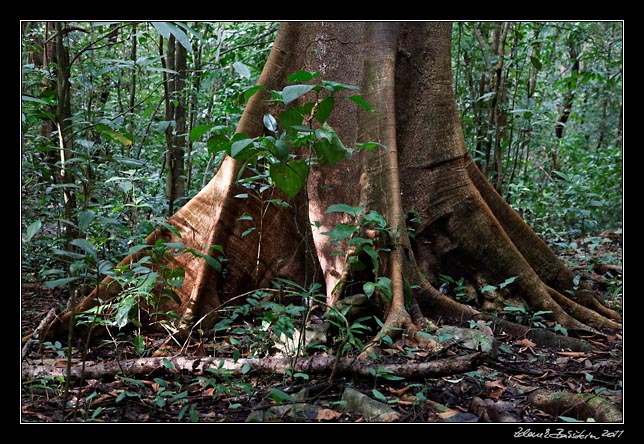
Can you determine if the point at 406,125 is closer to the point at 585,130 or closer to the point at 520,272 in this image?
the point at 520,272

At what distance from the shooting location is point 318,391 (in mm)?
2354

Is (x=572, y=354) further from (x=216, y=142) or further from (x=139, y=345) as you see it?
(x=139, y=345)

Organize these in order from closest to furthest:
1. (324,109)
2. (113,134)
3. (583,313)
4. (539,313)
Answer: (324,109) → (113,134) → (539,313) → (583,313)

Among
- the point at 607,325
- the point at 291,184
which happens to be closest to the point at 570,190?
the point at 607,325

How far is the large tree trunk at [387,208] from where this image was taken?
134 inches

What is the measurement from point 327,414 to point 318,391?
0.22 meters

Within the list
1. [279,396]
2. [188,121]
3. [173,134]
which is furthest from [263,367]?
[188,121]

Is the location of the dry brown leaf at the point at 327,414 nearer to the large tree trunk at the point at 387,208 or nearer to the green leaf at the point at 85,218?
the large tree trunk at the point at 387,208

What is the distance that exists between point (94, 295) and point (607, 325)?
339 centimetres

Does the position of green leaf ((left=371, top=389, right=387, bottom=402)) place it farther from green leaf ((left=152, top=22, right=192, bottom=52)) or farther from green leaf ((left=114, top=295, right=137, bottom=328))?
green leaf ((left=152, top=22, right=192, bottom=52))

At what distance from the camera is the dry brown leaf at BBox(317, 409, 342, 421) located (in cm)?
212

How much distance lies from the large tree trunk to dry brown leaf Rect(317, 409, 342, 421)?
1050 mm

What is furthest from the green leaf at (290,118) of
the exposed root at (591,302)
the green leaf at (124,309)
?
the exposed root at (591,302)

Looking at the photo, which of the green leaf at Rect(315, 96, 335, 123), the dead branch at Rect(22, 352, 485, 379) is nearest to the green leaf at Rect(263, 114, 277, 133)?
the green leaf at Rect(315, 96, 335, 123)
